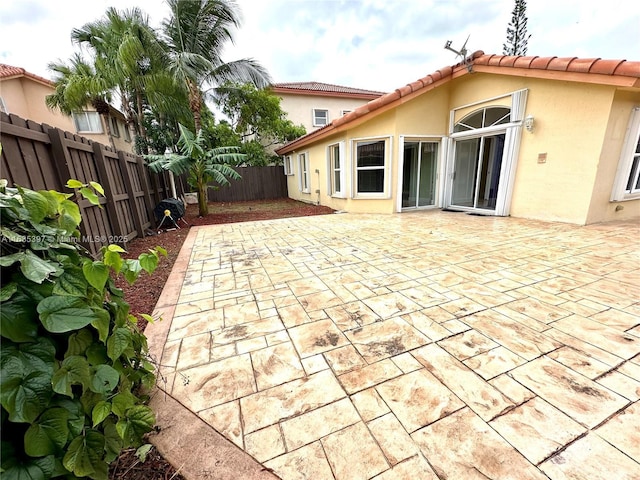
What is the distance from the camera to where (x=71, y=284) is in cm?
113

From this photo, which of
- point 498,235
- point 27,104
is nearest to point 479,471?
point 498,235

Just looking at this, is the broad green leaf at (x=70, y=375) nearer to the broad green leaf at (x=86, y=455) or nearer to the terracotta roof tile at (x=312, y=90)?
the broad green leaf at (x=86, y=455)

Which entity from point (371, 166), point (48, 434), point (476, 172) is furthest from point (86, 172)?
point (476, 172)

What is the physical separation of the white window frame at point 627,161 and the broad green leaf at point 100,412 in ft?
31.0

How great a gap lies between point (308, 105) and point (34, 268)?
19.1 m

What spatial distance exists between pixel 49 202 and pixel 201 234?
5.95 metres

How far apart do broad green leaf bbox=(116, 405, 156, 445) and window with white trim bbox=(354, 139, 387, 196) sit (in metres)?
8.43

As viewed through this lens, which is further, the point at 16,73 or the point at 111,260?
the point at 16,73

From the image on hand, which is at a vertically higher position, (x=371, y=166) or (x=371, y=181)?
(x=371, y=166)

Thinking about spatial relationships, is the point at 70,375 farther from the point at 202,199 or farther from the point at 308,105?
the point at 308,105

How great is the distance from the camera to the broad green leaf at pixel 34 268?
0.97 meters

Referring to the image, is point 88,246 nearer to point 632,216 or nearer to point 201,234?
point 201,234

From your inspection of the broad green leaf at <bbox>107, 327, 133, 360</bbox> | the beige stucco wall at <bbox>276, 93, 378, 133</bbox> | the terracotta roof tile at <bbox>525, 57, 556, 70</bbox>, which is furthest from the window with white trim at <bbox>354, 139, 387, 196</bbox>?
the beige stucco wall at <bbox>276, 93, 378, 133</bbox>

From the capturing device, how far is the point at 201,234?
22.4ft
